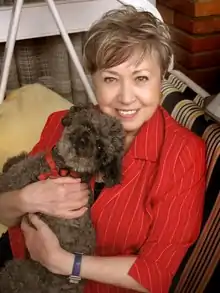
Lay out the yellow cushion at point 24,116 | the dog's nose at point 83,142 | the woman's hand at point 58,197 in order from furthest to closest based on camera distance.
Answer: the yellow cushion at point 24,116, the woman's hand at point 58,197, the dog's nose at point 83,142

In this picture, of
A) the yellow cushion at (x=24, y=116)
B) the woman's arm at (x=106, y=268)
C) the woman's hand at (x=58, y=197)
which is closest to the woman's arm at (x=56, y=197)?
the woman's hand at (x=58, y=197)

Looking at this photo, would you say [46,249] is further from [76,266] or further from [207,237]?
[207,237]

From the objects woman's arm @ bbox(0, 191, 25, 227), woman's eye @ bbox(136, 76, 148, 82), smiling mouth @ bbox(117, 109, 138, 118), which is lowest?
woman's arm @ bbox(0, 191, 25, 227)

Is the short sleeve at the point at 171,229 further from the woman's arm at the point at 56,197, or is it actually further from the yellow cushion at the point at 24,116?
the yellow cushion at the point at 24,116

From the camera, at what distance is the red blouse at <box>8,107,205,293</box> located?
1157 mm

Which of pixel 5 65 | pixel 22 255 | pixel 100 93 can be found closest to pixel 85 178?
pixel 100 93

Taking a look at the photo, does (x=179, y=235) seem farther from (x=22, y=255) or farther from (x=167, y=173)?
(x=22, y=255)

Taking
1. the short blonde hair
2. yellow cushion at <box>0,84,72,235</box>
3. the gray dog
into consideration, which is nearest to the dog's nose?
the gray dog

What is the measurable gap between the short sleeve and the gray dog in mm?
135

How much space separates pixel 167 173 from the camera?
1.19m

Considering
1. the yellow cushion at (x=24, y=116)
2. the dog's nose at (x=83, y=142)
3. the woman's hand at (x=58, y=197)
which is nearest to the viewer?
the dog's nose at (x=83, y=142)

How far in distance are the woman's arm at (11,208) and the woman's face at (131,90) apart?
0.30 meters

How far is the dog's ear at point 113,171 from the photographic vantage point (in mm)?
1101

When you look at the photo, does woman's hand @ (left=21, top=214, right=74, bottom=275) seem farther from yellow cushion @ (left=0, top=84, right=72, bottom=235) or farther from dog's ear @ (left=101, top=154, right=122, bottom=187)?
yellow cushion @ (left=0, top=84, right=72, bottom=235)
